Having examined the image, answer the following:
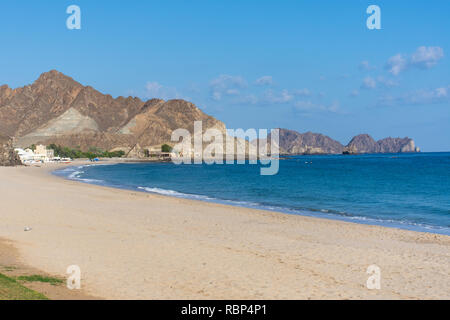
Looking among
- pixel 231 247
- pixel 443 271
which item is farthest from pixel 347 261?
pixel 231 247

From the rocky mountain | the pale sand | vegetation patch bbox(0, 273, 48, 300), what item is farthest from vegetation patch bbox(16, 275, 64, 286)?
the rocky mountain

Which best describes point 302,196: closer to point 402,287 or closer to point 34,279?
point 402,287

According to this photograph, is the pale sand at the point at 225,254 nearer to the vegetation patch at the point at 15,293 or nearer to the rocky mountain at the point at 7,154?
the vegetation patch at the point at 15,293

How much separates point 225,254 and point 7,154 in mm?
105328

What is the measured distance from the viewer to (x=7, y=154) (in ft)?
342

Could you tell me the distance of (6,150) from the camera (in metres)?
105

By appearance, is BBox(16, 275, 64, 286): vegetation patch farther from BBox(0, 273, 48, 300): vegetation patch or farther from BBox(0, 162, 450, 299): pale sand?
BBox(0, 273, 48, 300): vegetation patch

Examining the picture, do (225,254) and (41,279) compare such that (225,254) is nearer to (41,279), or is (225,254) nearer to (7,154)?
(41,279)

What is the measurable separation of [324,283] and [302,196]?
2842cm

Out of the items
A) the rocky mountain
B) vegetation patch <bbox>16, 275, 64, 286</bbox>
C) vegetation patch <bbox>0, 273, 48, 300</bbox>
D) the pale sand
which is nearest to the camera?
vegetation patch <bbox>0, 273, 48, 300</bbox>

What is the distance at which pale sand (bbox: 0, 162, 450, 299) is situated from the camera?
32.9 feet

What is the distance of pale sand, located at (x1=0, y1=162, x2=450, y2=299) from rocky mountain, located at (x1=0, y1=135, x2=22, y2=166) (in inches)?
3516

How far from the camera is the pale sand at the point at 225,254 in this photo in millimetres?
10039
